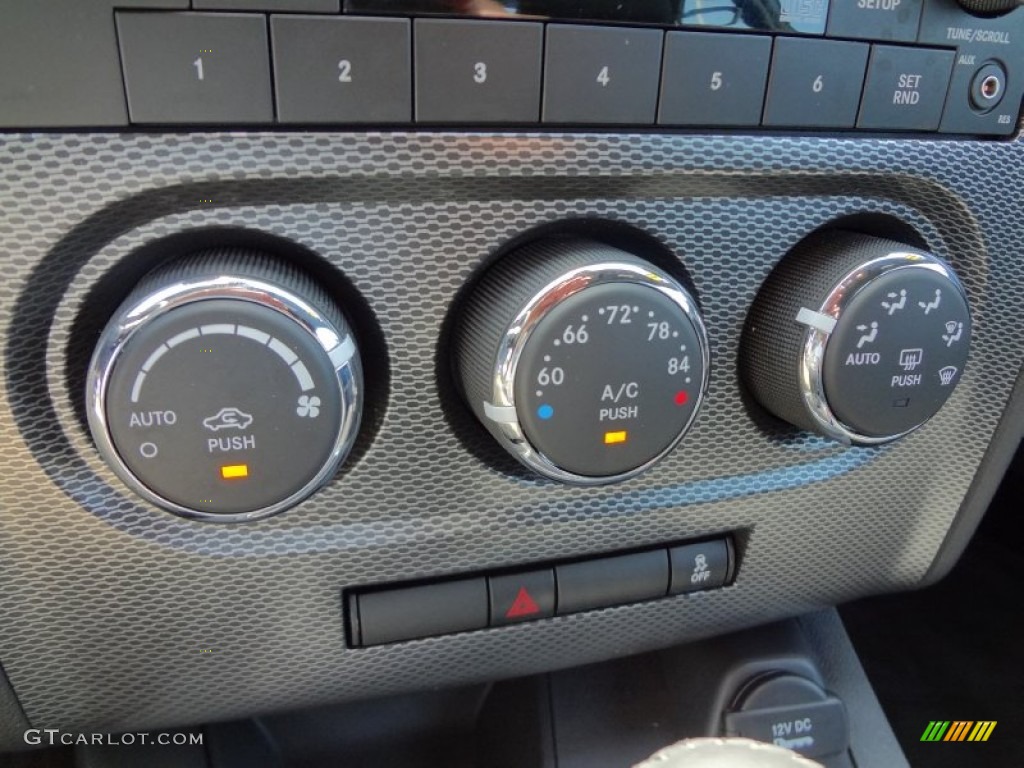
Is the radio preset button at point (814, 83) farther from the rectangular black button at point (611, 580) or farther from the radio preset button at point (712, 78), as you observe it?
the rectangular black button at point (611, 580)

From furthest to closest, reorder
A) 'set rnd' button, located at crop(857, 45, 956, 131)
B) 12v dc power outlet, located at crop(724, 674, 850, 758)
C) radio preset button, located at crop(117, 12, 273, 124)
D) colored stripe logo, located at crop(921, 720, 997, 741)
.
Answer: colored stripe logo, located at crop(921, 720, 997, 741) → 12v dc power outlet, located at crop(724, 674, 850, 758) → 'set rnd' button, located at crop(857, 45, 956, 131) → radio preset button, located at crop(117, 12, 273, 124)

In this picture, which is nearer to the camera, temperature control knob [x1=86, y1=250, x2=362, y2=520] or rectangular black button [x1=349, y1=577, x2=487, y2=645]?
temperature control knob [x1=86, y1=250, x2=362, y2=520]

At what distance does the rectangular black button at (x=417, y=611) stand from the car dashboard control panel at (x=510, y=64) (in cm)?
26

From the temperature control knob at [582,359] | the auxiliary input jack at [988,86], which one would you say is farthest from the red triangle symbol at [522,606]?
the auxiliary input jack at [988,86]

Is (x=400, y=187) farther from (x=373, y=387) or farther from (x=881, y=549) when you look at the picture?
(x=881, y=549)

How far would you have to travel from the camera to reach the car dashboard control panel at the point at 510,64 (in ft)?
1.10

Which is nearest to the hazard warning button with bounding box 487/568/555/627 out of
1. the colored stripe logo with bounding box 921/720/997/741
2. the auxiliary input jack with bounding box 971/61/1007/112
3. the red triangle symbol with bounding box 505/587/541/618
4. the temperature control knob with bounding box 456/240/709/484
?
the red triangle symbol with bounding box 505/587/541/618

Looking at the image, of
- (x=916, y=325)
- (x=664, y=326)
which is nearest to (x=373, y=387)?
(x=664, y=326)

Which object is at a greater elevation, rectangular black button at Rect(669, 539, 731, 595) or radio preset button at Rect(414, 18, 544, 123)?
radio preset button at Rect(414, 18, 544, 123)

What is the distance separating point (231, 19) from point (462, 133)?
10cm

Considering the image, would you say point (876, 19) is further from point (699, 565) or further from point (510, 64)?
point (699, 565)

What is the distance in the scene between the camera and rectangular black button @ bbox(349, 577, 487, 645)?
48cm
